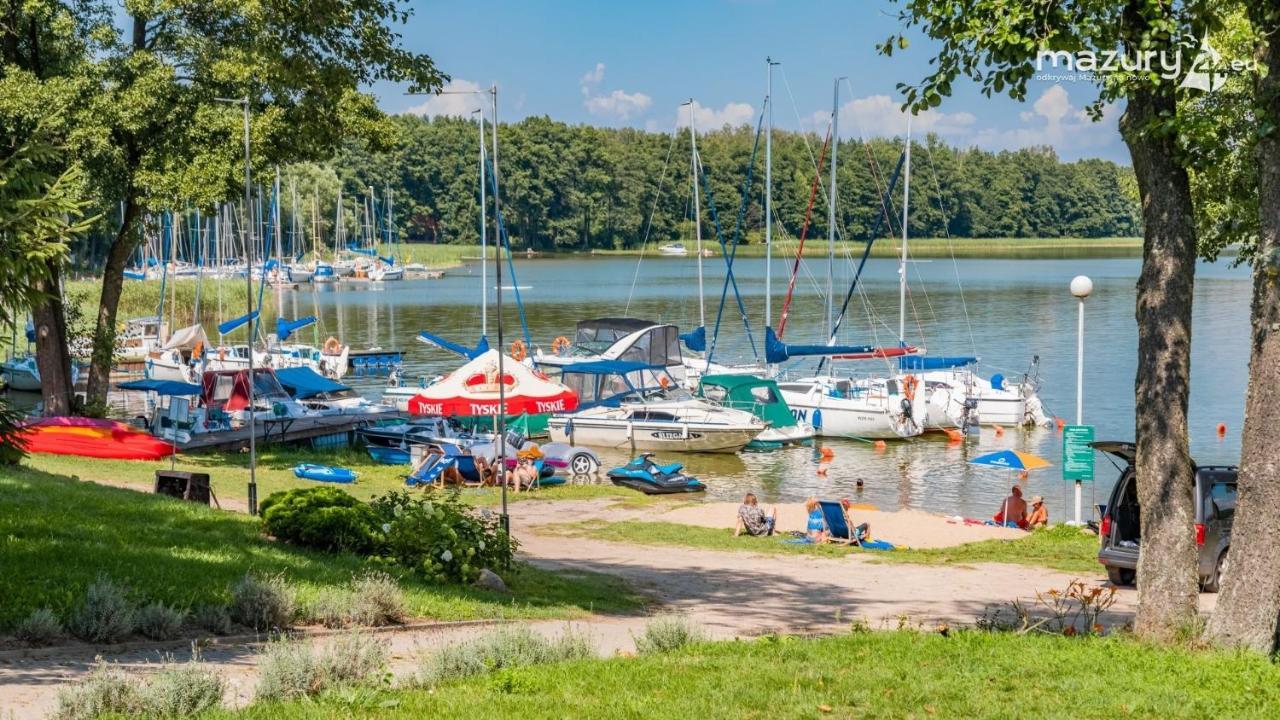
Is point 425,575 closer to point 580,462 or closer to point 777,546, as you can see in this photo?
point 777,546

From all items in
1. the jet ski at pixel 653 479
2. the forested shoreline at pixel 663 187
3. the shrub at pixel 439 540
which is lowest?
the jet ski at pixel 653 479

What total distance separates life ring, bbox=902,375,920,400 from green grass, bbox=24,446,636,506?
1419 centimetres

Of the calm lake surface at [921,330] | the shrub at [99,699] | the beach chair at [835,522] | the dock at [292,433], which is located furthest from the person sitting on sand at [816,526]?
the dock at [292,433]

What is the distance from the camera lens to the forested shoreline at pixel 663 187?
144 meters

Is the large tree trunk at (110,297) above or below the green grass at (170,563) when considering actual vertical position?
above

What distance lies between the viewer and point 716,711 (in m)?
7.80

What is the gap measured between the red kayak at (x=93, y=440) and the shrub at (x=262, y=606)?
16.3m

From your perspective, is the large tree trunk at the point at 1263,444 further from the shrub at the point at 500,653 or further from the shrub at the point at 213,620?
the shrub at the point at 213,620

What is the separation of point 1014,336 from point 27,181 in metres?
59.5

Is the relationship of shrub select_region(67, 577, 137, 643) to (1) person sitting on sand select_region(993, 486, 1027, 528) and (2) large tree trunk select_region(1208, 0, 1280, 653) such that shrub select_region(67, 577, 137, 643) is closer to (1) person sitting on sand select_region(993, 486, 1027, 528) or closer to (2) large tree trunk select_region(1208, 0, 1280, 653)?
(2) large tree trunk select_region(1208, 0, 1280, 653)

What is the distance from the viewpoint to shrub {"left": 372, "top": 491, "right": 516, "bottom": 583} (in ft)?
45.6

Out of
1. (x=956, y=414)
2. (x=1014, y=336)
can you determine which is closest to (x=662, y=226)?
(x=1014, y=336)

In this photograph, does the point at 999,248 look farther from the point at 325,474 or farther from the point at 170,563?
the point at 170,563

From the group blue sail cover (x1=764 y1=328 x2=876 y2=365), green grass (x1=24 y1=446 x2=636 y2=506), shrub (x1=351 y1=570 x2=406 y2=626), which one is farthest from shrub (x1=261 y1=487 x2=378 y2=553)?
blue sail cover (x1=764 y1=328 x2=876 y2=365)
